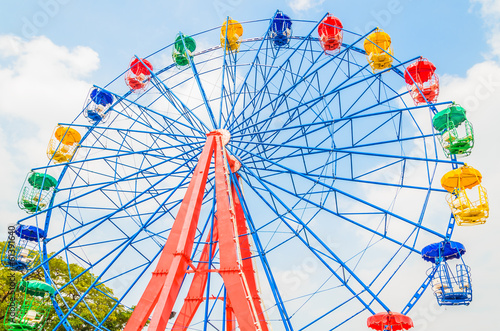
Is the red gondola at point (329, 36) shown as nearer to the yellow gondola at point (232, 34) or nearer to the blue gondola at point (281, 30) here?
the blue gondola at point (281, 30)

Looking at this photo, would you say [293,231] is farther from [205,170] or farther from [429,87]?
[429,87]

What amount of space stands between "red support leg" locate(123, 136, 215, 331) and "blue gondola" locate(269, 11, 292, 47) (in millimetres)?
9725

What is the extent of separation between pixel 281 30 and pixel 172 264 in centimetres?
1313

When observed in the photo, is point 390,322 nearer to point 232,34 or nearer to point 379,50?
point 379,50

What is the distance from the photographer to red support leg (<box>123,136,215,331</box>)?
10555 mm

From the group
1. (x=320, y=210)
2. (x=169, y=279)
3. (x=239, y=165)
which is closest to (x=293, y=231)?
(x=320, y=210)

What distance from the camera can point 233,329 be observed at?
15.1 meters

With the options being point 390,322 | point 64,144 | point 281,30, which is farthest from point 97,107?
point 390,322

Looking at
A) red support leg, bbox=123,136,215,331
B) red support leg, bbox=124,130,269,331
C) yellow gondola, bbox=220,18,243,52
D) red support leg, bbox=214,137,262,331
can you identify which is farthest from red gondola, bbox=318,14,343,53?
red support leg, bbox=123,136,215,331

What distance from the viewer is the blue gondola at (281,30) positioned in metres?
20.2

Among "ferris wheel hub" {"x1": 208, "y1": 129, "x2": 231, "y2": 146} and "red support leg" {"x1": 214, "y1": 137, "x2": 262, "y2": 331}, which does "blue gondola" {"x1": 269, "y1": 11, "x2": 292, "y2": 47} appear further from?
"red support leg" {"x1": 214, "y1": 137, "x2": 262, "y2": 331}

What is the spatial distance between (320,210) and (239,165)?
11.5 feet

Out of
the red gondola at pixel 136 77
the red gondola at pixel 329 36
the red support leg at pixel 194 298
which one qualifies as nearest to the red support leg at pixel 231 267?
the red support leg at pixel 194 298

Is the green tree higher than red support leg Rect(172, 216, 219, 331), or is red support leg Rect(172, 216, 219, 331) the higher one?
the green tree
